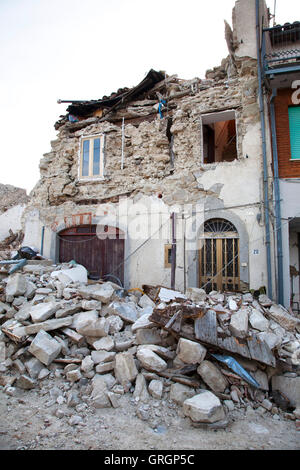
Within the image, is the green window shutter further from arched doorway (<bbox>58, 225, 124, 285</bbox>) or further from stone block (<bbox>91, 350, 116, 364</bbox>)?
stone block (<bbox>91, 350, 116, 364</bbox>)

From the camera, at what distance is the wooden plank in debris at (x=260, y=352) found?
4032 millimetres

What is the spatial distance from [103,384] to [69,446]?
95 centimetres

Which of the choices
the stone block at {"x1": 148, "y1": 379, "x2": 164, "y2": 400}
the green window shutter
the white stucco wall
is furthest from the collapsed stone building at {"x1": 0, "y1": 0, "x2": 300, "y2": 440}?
the white stucco wall


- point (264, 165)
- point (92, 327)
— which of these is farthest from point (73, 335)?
point (264, 165)

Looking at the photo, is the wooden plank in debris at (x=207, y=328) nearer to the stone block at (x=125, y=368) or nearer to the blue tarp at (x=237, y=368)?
the blue tarp at (x=237, y=368)

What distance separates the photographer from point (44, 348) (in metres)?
4.21

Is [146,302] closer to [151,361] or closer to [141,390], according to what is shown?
[151,361]

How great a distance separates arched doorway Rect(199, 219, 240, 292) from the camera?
7.11m

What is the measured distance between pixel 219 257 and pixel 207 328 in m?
3.41

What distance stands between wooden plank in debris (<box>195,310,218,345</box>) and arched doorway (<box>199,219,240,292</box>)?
2922mm

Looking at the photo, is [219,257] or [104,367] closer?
[104,367]

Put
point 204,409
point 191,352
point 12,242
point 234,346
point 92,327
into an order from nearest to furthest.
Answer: point 204,409 < point 191,352 < point 234,346 < point 92,327 < point 12,242
